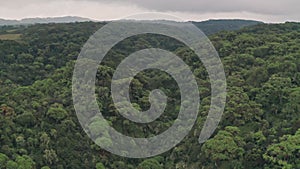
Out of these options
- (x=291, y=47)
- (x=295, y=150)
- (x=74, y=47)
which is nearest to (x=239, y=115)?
(x=295, y=150)

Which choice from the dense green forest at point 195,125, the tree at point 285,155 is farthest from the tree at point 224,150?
the tree at point 285,155

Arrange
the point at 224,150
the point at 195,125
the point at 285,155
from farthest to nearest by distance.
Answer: the point at 195,125 → the point at 224,150 → the point at 285,155

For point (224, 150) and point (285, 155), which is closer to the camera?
point (285, 155)

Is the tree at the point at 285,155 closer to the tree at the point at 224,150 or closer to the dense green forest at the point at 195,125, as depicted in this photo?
the dense green forest at the point at 195,125

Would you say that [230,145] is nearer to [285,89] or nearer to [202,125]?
[202,125]

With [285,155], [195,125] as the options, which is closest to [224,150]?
[285,155]

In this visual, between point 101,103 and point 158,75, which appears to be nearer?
point 101,103

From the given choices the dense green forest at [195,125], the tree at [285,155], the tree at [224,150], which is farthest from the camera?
the tree at [224,150]

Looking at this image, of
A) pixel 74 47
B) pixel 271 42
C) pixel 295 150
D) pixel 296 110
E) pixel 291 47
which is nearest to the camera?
pixel 295 150

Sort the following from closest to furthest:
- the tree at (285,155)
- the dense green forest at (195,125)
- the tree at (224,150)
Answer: the tree at (285,155)
the dense green forest at (195,125)
the tree at (224,150)

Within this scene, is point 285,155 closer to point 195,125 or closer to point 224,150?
point 224,150

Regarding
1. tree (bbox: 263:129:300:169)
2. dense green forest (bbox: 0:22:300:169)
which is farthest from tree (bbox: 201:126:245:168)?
tree (bbox: 263:129:300:169)
